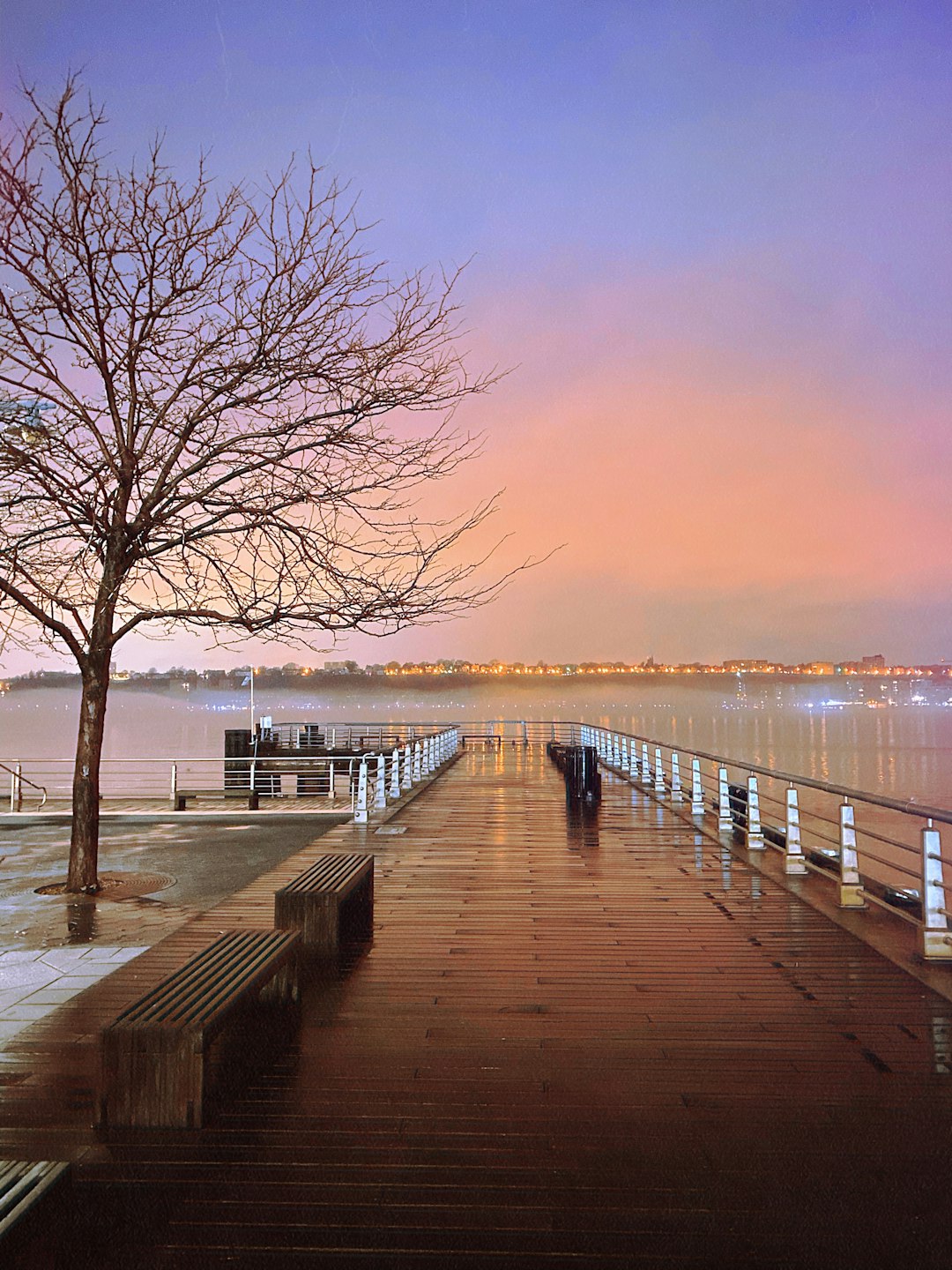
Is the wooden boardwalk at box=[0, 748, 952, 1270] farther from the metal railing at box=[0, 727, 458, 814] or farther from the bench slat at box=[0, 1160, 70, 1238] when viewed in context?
the metal railing at box=[0, 727, 458, 814]

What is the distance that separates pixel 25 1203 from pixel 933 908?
18.4ft

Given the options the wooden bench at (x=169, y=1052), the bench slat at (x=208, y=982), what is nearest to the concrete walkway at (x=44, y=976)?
the bench slat at (x=208, y=982)

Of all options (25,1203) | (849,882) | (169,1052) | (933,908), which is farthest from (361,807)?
(25,1203)

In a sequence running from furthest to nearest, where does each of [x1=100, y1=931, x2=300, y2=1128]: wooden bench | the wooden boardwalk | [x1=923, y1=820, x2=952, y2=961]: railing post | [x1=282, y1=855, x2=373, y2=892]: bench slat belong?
[x1=282, y1=855, x2=373, y2=892]: bench slat, [x1=923, y1=820, x2=952, y2=961]: railing post, [x1=100, y1=931, x2=300, y2=1128]: wooden bench, the wooden boardwalk

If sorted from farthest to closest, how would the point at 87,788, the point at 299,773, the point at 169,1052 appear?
1. the point at 299,773
2. the point at 87,788
3. the point at 169,1052

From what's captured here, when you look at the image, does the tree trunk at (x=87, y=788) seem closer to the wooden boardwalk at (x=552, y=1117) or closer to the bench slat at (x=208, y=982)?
the wooden boardwalk at (x=552, y=1117)

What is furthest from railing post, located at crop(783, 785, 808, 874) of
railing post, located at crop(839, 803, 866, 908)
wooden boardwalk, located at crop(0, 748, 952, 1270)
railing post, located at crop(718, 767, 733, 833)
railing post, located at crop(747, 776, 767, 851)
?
railing post, located at crop(718, 767, 733, 833)

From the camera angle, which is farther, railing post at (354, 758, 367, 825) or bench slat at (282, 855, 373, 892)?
railing post at (354, 758, 367, 825)

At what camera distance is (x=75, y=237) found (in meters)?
8.20

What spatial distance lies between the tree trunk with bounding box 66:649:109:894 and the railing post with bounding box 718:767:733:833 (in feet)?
25.5

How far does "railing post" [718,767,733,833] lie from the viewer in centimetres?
1253

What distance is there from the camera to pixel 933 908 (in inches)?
242

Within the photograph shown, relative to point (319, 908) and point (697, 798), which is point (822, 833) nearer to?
point (697, 798)

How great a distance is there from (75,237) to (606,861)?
327 inches
